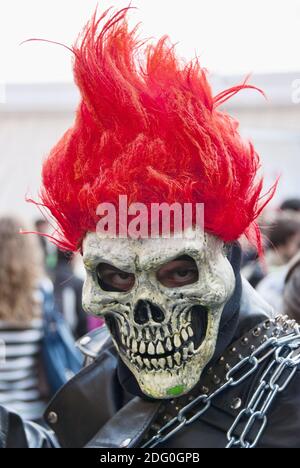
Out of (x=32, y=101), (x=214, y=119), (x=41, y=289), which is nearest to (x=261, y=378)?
(x=214, y=119)

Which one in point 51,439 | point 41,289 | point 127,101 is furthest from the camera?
point 41,289

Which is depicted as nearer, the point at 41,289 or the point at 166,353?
the point at 166,353

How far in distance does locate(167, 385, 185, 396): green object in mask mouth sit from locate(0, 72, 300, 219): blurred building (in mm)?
6229

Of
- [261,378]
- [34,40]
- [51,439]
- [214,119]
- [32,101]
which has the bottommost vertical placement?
[51,439]

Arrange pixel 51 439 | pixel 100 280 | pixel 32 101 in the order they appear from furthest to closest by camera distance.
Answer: pixel 32 101 → pixel 51 439 → pixel 100 280

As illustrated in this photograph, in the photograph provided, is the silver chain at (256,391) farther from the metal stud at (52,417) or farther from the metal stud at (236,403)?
the metal stud at (52,417)

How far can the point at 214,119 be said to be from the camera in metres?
1.94

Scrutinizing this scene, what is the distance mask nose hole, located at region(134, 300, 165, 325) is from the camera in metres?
1.93

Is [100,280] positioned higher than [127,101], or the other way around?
[127,101]

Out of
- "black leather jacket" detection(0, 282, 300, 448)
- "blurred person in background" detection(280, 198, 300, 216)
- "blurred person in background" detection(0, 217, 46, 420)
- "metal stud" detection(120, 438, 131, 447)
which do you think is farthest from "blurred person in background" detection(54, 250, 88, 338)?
"metal stud" detection(120, 438, 131, 447)

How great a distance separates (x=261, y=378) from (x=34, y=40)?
1.01 m

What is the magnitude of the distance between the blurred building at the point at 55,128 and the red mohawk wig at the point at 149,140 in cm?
606

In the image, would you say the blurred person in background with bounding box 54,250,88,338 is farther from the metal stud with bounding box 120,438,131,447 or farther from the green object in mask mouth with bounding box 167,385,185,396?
the green object in mask mouth with bounding box 167,385,185,396
